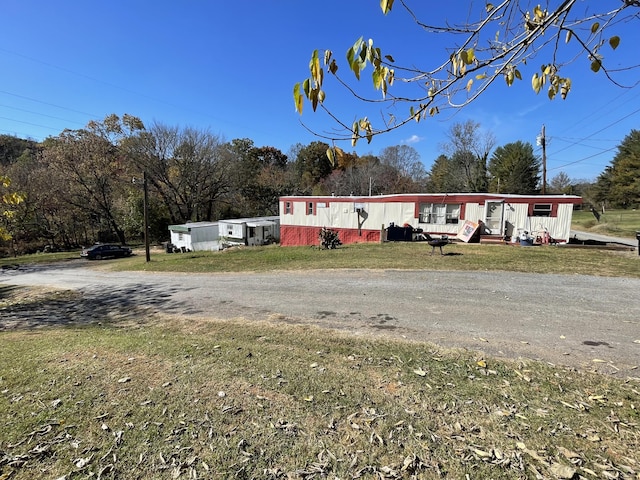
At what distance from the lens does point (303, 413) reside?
2.94 meters

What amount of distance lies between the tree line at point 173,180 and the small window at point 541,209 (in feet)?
71.6

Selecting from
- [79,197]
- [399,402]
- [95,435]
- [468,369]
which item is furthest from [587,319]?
[79,197]

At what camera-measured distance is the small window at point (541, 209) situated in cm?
1634

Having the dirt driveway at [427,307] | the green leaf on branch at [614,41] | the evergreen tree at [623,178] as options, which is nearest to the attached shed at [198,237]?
the dirt driveway at [427,307]

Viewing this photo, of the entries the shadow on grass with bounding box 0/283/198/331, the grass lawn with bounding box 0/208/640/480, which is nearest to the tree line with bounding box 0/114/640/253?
the shadow on grass with bounding box 0/283/198/331

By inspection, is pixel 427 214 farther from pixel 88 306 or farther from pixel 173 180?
pixel 173 180

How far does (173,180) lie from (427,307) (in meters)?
35.3

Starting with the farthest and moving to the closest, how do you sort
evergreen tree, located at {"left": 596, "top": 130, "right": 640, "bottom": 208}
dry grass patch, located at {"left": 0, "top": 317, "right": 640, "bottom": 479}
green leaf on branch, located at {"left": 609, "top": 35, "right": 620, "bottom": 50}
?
1. evergreen tree, located at {"left": 596, "top": 130, "right": 640, "bottom": 208}
2. dry grass patch, located at {"left": 0, "top": 317, "right": 640, "bottom": 479}
3. green leaf on branch, located at {"left": 609, "top": 35, "right": 620, "bottom": 50}

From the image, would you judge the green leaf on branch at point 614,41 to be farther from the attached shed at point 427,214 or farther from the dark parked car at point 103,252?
the dark parked car at point 103,252

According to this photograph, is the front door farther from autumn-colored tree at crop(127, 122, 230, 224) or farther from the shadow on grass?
autumn-colored tree at crop(127, 122, 230, 224)

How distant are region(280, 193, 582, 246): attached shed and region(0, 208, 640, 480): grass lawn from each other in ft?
49.8

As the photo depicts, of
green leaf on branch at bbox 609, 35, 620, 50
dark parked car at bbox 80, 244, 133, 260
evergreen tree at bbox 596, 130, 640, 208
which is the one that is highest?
evergreen tree at bbox 596, 130, 640, 208

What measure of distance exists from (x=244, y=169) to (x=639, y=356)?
41359mm

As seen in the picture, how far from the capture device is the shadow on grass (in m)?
7.80
